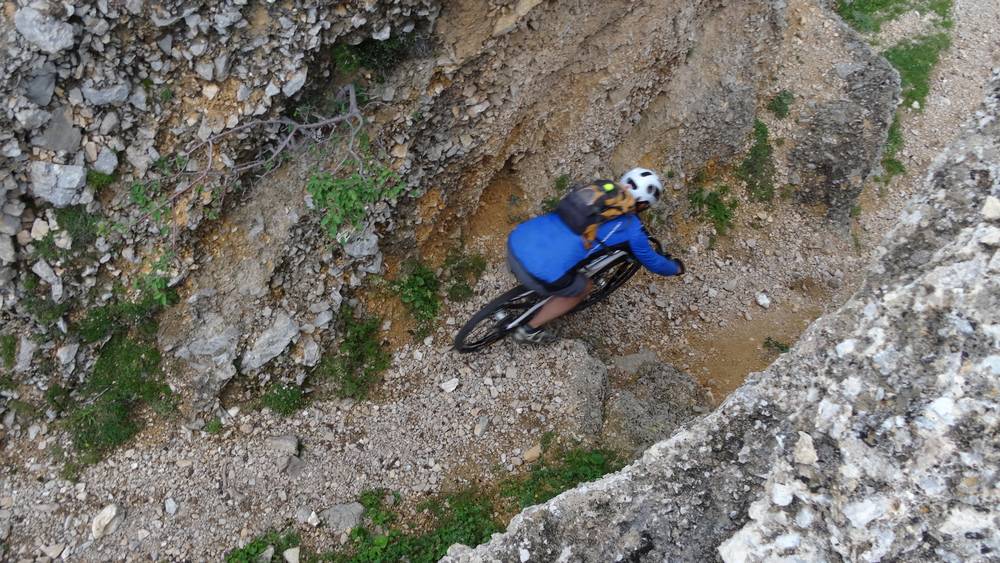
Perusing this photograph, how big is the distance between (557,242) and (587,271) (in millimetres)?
1201

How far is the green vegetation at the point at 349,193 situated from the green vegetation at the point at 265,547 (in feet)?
11.3

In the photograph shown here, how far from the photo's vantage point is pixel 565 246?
651 centimetres

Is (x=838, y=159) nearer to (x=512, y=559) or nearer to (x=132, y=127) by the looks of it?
(x=512, y=559)

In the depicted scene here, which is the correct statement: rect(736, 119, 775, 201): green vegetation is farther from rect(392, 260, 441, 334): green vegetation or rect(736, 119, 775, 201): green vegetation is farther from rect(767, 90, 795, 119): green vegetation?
rect(392, 260, 441, 334): green vegetation

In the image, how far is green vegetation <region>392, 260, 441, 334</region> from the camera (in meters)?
8.00

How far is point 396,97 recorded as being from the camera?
726cm

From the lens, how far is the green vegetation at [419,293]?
26.2 ft

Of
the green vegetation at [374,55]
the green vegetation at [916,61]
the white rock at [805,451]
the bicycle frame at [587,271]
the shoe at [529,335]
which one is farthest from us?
the green vegetation at [916,61]

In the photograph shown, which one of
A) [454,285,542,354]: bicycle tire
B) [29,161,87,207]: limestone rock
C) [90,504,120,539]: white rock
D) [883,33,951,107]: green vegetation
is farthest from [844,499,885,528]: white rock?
[883,33,951,107]: green vegetation

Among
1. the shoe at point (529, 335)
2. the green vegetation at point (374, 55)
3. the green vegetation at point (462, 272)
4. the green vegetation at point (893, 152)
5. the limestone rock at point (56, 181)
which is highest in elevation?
the limestone rock at point (56, 181)

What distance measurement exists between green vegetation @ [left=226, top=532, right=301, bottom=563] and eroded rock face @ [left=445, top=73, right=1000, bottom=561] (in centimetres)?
299

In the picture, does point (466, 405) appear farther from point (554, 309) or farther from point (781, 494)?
point (781, 494)

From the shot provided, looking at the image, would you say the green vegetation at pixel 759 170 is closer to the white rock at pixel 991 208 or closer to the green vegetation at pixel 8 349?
the white rock at pixel 991 208

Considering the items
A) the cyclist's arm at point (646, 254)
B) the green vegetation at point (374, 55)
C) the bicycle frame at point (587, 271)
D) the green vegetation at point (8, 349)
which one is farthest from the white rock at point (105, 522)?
the cyclist's arm at point (646, 254)
